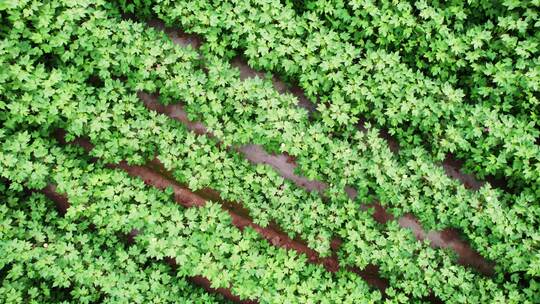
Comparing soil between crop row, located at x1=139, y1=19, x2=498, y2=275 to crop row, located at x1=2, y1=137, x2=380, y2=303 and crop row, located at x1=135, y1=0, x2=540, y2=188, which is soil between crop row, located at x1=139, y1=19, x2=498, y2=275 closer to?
crop row, located at x1=135, y1=0, x2=540, y2=188

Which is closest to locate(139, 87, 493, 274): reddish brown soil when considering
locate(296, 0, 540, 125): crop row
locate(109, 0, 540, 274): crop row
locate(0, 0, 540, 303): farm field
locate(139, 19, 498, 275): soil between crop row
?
locate(139, 19, 498, 275): soil between crop row

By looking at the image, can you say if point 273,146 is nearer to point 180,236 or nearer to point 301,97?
point 301,97

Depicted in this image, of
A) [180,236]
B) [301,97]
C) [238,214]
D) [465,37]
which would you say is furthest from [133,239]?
[465,37]

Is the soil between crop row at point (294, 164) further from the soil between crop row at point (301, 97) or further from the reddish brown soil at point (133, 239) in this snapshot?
the reddish brown soil at point (133, 239)

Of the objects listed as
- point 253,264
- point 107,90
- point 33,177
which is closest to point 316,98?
point 253,264

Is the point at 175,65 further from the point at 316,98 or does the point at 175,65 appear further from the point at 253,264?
the point at 253,264

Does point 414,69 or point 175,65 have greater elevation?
point 414,69

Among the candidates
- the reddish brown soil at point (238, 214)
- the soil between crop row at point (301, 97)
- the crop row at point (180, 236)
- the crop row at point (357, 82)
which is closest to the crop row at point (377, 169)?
the crop row at point (357, 82)
